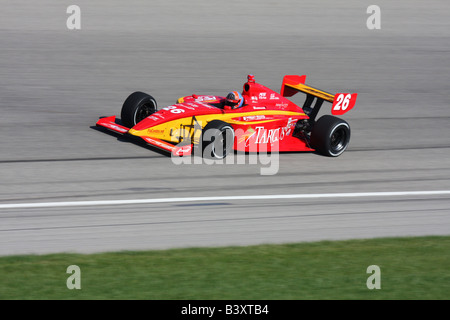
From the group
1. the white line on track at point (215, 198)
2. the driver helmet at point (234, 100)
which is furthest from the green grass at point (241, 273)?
the driver helmet at point (234, 100)

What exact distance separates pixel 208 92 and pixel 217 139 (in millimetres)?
5265

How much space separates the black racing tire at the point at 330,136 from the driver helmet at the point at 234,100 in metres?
1.37

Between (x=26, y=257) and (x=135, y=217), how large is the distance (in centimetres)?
177

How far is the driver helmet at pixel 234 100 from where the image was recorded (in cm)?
1154

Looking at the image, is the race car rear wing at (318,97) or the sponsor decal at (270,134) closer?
the sponsor decal at (270,134)

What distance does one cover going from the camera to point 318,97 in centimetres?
1233

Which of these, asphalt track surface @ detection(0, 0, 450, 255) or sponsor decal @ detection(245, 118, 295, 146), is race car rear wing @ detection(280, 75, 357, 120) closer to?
sponsor decal @ detection(245, 118, 295, 146)

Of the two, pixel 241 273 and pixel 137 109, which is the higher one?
pixel 137 109

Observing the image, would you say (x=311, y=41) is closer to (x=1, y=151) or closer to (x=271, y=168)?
(x=271, y=168)

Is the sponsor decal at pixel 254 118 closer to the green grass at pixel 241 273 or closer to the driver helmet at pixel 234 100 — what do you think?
the driver helmet at pixel 234 100

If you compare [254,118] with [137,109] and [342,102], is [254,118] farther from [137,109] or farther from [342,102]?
[137,109]

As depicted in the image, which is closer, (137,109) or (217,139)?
(217,139)

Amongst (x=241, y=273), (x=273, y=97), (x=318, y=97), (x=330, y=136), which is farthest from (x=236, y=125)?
(x=241, y=273)

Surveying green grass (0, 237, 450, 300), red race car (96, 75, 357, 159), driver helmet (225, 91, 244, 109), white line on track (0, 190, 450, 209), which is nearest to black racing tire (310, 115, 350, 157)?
red race car (96, 75, 357, 159)
